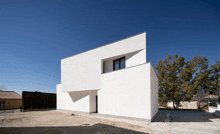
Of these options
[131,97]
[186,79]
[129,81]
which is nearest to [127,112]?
[131,97]

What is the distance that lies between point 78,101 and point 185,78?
50.8 ft

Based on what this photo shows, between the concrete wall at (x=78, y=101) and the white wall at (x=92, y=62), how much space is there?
1.04 metres

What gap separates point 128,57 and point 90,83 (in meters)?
4.64

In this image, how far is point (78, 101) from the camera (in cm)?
1321

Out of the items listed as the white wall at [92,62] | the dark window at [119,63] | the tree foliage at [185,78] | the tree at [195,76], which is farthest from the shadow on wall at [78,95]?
the tree at [195,76]

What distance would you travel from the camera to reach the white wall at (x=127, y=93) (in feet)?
25.8

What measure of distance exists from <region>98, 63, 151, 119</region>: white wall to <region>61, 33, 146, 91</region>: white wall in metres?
1.21

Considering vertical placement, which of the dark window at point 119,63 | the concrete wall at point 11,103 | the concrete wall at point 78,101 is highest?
the dark window at point 119,63

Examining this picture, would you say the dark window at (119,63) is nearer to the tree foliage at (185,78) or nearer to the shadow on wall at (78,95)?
the shadow on wall at (78,95)

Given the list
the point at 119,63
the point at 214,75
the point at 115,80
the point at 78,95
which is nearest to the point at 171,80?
the point at 214,75

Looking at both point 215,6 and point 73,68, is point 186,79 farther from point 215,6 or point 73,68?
point 73,68

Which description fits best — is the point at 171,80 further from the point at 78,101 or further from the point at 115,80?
the point at 78,101

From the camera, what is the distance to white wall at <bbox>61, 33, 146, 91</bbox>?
9633mm

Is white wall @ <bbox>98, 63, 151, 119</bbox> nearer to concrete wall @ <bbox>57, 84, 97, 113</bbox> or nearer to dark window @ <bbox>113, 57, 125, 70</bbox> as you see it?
dark window @ <bbox>113, 57, 125, 70</bbox>
